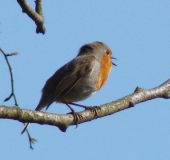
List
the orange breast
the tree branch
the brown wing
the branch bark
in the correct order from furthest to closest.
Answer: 1. the orange breast
2. the brown wing
3. the tree branch
4. the branch bark

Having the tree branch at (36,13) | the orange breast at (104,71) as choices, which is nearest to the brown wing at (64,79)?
the orange breast at (104,71)

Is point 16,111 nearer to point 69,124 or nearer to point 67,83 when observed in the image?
point 69,124

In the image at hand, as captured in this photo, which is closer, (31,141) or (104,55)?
(31,141)

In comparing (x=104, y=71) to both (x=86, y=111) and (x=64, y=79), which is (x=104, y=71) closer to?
(x=64, y=79)

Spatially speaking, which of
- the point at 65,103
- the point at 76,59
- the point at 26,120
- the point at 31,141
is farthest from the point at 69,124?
the point at 76,59

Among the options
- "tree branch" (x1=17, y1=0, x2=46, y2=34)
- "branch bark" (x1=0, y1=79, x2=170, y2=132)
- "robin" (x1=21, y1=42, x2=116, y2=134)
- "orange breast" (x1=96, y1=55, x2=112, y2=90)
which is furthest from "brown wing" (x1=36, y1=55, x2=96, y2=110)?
"tree branch" (x1=17, y1=0, x2=46, y2=34)

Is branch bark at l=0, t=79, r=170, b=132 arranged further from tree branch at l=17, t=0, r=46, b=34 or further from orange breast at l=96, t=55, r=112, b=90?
orange breast at l=96, t=55, r=112, b=90
